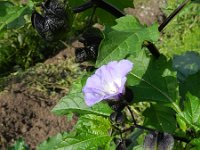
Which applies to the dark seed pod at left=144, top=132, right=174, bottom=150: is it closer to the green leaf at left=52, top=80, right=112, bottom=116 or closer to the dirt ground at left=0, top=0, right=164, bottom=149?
the green leaf at left=52, top=80, right=112, bottom=116

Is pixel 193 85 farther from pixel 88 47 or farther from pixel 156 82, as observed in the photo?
pixel 88 47

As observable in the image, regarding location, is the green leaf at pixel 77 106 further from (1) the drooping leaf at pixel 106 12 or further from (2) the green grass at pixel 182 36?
(2) the green grass at pixel 182 36

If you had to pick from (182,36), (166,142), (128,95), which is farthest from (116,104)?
(182,36)

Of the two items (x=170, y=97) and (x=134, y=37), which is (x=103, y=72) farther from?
(x=170, y=97)

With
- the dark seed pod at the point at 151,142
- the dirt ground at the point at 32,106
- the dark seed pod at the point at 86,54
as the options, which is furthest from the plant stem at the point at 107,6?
the dirt ground at the point at 32,106

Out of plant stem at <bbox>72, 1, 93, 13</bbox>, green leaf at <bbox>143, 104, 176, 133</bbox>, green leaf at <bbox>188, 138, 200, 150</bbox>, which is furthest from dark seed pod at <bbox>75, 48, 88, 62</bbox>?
green leaf at <bbox>188, 138, 200, 150</bbox>
